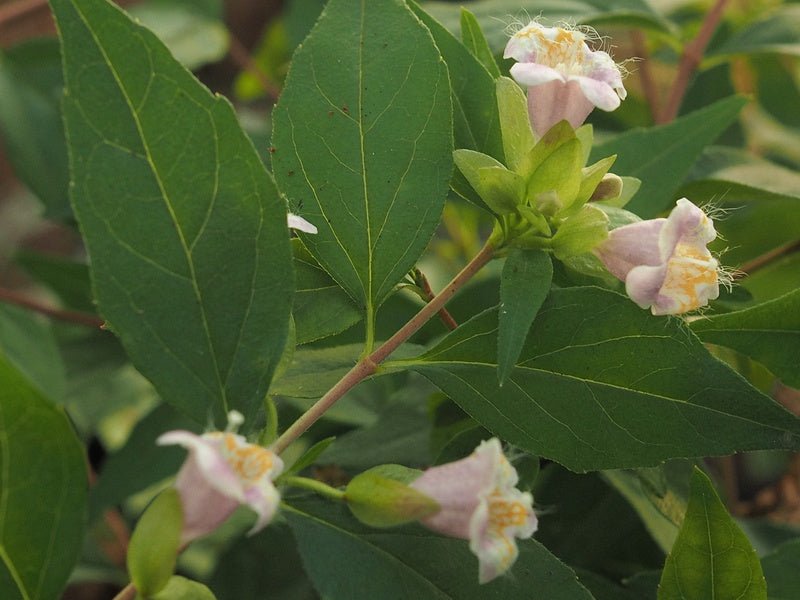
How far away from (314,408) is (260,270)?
3.1 inches

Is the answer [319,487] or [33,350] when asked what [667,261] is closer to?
[319,487]

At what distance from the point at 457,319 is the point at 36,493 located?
40cm

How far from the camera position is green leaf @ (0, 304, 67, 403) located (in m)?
0.88

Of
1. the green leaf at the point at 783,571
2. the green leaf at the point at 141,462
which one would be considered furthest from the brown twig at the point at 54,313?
the green leaf at the point at 783,571

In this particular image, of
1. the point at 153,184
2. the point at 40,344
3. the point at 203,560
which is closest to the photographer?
the point at 153,184

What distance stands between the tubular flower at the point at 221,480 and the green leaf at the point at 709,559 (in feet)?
0.70

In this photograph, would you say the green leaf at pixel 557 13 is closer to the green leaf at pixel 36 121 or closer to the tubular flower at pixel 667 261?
the tubular flower at pixel 667 261

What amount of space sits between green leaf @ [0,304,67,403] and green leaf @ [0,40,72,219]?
4.5 inches

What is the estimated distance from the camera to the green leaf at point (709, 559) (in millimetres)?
448

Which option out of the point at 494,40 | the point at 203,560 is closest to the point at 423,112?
the point at 494,40

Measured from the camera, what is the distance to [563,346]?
1.46ft

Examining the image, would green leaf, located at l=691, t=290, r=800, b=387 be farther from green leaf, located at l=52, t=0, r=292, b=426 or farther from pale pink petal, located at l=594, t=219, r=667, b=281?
green leaf, located at l=52, t=0, r=292, b=426

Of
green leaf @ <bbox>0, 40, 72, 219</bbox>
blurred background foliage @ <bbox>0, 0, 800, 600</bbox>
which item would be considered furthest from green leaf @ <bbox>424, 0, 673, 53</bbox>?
green leaf @ <bbox>0, 40, 72, 219</bbox>

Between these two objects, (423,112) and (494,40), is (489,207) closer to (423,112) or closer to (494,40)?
(423,112)
